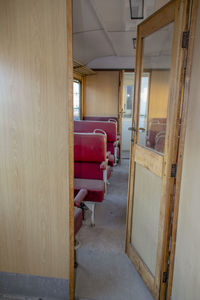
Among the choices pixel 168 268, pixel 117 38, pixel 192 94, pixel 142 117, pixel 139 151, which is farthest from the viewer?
pixel 117 38

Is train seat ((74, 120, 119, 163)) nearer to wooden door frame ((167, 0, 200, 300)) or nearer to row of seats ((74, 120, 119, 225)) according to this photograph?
row of seats ((74, 120, 119, 225))

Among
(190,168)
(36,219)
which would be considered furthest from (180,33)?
(36,219)

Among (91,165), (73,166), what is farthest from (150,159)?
(91,165)

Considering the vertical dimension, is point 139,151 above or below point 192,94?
below

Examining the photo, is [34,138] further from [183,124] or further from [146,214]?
[146,214]

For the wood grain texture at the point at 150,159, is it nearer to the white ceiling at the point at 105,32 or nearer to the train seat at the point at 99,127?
the white ceiling at the point at 105,32

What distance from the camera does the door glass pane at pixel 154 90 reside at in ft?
5.73

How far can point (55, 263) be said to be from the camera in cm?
173

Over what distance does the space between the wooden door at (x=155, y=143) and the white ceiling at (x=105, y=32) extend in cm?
110

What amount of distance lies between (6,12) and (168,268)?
219cm

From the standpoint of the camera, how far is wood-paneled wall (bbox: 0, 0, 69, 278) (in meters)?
1.40

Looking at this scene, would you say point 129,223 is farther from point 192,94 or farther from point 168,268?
point 192,94

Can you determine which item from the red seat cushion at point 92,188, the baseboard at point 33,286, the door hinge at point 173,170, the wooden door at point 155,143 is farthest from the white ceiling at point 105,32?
the baseboard at point 33,286

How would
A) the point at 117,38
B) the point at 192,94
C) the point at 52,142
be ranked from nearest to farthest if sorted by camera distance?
the point at 192,94 < the point at 52,142 < the point at 117,38
